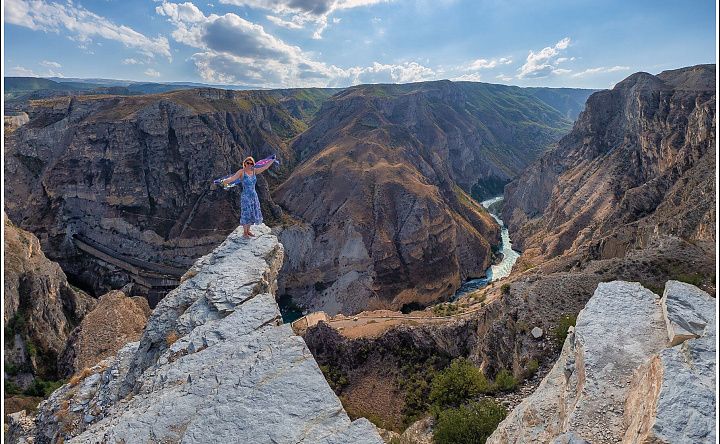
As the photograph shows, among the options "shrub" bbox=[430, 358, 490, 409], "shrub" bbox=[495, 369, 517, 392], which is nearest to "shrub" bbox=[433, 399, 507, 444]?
"shrub" bbox=[495, 369, 517, 392]

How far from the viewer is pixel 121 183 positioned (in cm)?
7838

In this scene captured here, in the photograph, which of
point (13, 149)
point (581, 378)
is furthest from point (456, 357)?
point (13, 149)

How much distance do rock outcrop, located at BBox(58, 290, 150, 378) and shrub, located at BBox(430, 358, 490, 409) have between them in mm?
24265

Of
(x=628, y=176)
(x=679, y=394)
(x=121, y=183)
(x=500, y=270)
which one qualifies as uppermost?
(x=121, y=183)

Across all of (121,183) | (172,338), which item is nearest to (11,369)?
(172,338)

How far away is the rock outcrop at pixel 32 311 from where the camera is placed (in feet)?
129

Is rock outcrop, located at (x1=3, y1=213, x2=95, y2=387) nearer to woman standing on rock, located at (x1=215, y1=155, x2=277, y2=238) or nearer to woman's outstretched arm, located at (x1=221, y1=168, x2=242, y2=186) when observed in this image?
woman's outstretched arm, located at (x1=221, y1=168, x2=242, y2=186)

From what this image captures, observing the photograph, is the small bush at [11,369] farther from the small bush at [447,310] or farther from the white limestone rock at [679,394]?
the white limestone rock at [679,394]

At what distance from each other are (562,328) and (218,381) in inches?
722

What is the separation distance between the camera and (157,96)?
88312 mm

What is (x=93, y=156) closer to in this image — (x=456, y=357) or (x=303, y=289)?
(x=303, y=289)

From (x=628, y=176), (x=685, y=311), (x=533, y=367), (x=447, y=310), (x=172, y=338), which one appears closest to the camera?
(x=685, y=311)

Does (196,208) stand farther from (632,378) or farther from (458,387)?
(632,378)

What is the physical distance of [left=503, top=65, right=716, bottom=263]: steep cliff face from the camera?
42594 millimetres
